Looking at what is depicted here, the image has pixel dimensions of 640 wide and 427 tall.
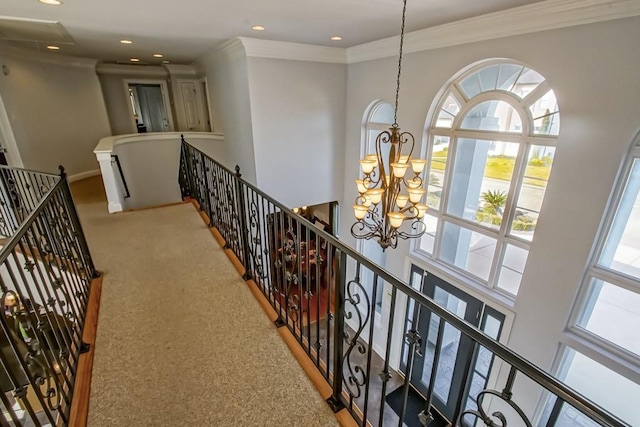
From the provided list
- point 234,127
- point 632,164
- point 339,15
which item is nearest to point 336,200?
point 234,127

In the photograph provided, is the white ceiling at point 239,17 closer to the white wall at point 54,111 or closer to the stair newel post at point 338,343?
the white wall at point 54,111

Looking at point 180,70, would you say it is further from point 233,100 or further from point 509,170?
point 509,170

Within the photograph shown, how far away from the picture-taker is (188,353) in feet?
6.47

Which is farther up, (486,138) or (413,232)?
(486,138)

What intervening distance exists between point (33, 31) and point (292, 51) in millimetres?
3476

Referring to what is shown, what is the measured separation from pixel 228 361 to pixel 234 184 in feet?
4.97

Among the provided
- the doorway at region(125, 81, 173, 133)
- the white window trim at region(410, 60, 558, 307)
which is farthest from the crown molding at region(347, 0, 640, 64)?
the doorway at region(125, 81, 173, 133)

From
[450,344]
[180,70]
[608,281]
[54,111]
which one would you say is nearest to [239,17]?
[608,281]

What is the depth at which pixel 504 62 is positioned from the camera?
350 centimetres

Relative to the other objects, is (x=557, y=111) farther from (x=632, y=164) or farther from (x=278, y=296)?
(x=278, y=296)

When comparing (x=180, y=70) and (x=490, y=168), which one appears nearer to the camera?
(x=490, y=168)

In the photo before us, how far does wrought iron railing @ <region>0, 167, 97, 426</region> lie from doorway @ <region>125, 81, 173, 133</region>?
7.37 m

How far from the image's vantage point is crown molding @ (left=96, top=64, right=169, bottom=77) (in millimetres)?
7598

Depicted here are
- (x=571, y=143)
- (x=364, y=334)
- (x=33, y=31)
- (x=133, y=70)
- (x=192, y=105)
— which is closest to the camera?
(x=571, y=143)
